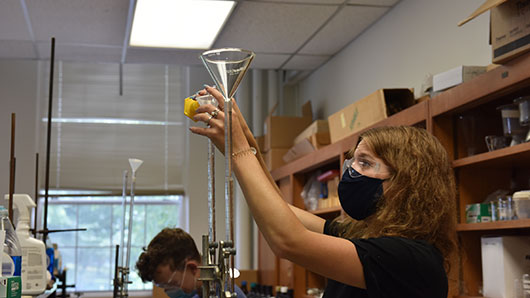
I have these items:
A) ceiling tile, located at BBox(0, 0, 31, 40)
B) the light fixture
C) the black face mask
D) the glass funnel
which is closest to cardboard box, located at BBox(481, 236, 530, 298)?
the black face mask

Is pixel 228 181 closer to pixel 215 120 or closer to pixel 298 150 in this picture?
pixel 215 120

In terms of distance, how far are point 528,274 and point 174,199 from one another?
165 inches

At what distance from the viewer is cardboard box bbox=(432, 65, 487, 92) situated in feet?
7.88

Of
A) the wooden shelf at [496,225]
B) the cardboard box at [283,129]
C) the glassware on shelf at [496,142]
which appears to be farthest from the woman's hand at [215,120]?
the cardboard box at [283,129]

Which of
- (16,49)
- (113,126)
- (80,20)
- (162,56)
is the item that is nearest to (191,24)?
(80,20)

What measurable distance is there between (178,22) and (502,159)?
2.17 metres

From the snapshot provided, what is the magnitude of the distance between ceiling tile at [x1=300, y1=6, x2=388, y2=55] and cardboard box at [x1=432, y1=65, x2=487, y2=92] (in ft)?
4.08

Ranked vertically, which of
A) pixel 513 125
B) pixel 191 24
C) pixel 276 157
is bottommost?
pixel 513 125

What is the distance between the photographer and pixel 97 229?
5.83 metres

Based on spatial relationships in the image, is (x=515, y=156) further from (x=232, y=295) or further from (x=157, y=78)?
(x=157, y=78)

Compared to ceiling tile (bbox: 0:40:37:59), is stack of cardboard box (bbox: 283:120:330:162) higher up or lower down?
lower down

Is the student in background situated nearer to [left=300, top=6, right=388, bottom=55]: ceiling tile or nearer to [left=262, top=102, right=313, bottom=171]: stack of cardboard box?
[left=300, top=6, right=388, bottom=55]: ceiling tile

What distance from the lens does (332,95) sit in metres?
4.62

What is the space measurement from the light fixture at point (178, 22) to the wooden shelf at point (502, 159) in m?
1.67
